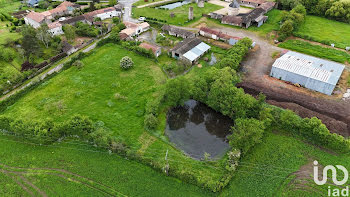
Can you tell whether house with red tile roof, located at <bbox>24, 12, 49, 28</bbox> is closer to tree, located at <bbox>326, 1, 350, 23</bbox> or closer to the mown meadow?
the mown meadow

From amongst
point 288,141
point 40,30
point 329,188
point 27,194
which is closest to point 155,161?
point 27,194

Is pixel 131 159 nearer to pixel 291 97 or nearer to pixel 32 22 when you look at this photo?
pixel 291 97

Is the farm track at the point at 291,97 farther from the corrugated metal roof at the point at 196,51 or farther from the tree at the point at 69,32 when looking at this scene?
the tree at the point at 69,32

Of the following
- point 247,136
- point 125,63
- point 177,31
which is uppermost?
point 177,31

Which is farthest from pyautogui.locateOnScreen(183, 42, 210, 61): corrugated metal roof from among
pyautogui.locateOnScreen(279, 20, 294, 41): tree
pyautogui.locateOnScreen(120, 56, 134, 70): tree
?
pyautogui.locateOnScreen(279, 20, 294, 41): tree

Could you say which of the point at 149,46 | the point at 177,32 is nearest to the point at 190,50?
the point at 149,46
